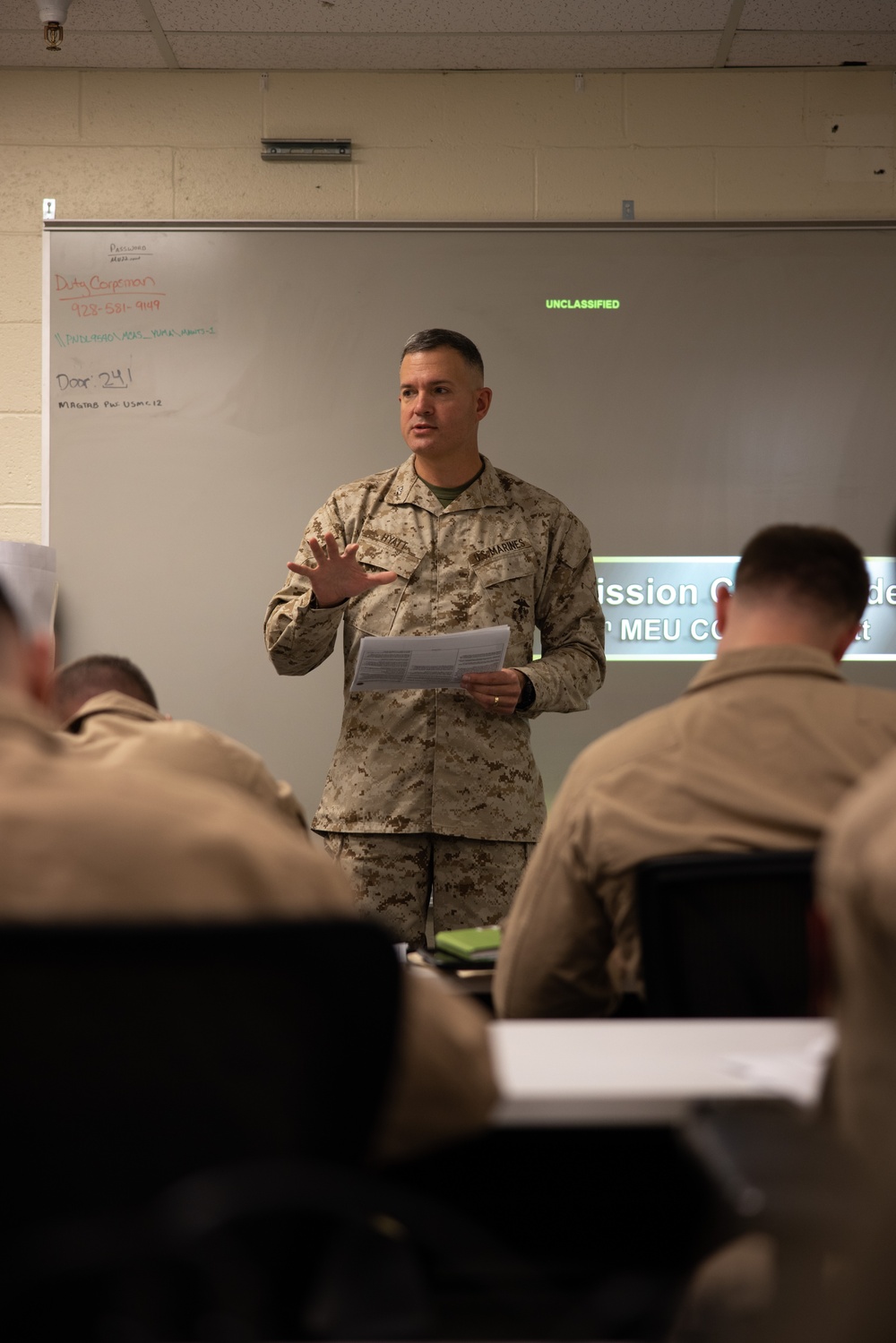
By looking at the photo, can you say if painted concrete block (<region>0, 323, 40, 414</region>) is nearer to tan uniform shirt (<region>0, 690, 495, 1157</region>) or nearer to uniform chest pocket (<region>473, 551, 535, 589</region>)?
uniform chest pocket (<region>473, 551, 535, 589</region>)

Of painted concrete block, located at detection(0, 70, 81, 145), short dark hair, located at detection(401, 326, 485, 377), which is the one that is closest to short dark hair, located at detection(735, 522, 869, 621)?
short dark hair, located at detection(401, 326, 485, 377)

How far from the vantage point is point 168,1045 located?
0.77 meters

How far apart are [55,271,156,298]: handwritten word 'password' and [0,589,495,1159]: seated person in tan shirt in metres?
3.26

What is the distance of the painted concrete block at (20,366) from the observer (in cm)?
403

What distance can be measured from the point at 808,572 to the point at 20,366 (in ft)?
10.1

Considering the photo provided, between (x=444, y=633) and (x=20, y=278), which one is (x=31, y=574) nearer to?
(x=20, y=278)

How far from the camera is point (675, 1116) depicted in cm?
97

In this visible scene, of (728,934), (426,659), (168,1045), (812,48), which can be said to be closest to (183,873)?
(168,1045)

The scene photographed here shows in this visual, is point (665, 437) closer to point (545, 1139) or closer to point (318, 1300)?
point (545, 1139)

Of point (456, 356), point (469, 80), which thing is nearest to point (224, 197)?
point (469, 80)

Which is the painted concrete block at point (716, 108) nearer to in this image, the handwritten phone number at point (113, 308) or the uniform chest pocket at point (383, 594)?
the handwritten phone number at point (113, 308)

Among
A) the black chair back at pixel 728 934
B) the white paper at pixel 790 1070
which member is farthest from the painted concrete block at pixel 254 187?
the white paper at pixel 790 1070

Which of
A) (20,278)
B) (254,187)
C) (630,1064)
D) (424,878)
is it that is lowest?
(424,878)

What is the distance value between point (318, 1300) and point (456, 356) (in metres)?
2.59
